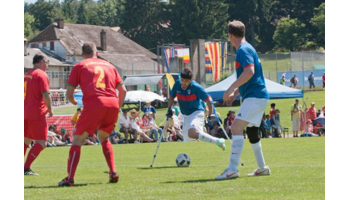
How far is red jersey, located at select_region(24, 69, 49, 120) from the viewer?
1066 centimetres

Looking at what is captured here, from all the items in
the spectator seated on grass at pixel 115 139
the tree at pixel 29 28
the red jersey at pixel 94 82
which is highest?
the tree at pixel 29 28

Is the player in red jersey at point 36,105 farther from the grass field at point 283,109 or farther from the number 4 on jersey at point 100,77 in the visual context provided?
the grass field at point 283,109

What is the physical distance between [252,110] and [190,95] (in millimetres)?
4063

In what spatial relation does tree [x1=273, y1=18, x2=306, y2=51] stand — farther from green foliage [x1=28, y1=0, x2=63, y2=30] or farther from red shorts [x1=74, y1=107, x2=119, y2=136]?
red shorts [x1=74, y1=107, x2=119, y2=136]

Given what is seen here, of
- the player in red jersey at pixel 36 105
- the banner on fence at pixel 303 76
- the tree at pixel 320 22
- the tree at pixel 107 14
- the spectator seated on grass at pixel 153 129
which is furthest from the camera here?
the tree at pixel 107 14

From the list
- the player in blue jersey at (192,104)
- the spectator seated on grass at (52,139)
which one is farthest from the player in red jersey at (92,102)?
the spectator seated on grass at (52,139)

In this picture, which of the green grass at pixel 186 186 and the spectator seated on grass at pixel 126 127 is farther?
the spectator seated on grass at pixel 126 127

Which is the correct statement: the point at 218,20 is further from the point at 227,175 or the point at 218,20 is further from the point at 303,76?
the point at 227,175

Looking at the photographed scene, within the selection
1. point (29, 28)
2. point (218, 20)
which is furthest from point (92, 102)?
point (29, 28)

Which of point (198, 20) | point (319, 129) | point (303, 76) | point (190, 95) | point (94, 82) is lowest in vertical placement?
point (319, 129)

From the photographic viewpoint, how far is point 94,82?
8898 mm

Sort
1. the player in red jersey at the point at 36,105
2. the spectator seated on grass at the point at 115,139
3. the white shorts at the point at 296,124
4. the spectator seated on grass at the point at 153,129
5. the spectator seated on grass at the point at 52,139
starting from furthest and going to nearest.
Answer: the white shorts at the point at 296,124 < the spectator seated on grass at the point at 153,129 < the spectator seated on grass at the point at 115,139 < the spectator seated on grass at the point at 52,139 < the player in red jersey at the point at 36,105

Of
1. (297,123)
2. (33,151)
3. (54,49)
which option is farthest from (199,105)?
(54,49)

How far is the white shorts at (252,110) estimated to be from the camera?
30.0ft
